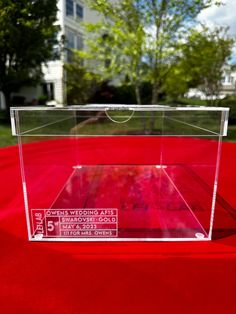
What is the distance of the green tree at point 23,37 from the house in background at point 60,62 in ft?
22.5

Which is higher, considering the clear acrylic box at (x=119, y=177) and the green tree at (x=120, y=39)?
the green tree at (x=120, y=39)

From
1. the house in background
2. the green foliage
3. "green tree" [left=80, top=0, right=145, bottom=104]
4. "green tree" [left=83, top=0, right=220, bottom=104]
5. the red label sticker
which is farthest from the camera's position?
the house in background

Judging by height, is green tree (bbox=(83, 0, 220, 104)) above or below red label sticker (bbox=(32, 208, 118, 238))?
above

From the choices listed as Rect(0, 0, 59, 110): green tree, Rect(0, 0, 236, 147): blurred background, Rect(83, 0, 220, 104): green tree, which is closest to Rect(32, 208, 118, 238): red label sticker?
Rect(0, 0, 236, 147): blurred background

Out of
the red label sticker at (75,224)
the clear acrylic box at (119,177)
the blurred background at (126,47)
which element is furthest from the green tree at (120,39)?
the red label sticker at (75,224)

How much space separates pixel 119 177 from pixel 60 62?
1859 centimetres

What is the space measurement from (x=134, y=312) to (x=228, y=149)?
691 centimetres

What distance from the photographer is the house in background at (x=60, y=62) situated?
68.6 ft

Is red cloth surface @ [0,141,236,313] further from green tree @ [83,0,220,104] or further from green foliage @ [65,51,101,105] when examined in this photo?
green foliage @ [65,51,101,105]

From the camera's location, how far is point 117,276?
2.38 meters

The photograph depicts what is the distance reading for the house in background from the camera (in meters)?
20.9

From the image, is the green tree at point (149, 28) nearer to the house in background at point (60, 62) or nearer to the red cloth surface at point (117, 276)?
the red cloth surface at point (117, 276)

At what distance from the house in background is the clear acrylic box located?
14.5 meters

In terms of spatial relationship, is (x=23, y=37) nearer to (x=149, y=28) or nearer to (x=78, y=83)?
(x=78, y=83)
